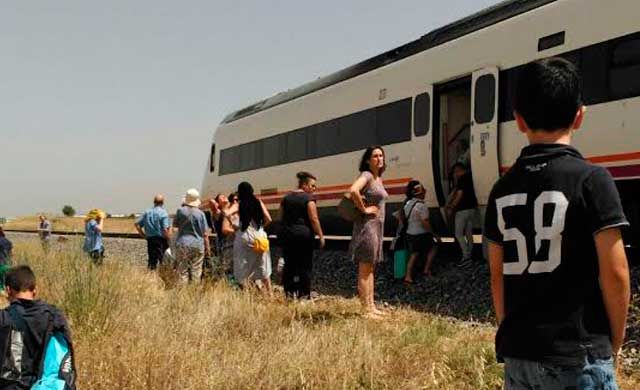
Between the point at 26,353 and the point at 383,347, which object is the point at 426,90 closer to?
the point at 383,347

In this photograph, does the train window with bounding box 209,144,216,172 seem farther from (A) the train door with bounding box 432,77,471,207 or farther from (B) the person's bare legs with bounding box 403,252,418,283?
(B) the person's bare legs with bounding box 403,252,418,283

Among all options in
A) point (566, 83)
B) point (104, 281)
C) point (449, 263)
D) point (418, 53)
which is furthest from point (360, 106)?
point (566, 83)

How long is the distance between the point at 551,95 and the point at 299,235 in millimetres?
6012

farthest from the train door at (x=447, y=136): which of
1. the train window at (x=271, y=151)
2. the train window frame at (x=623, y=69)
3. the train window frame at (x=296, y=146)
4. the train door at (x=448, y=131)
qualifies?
the train window at (x=271, y=151)

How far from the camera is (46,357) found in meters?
3.97

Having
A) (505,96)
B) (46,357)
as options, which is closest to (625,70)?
(505,96)

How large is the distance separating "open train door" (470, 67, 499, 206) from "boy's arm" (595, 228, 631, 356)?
26.1 ft

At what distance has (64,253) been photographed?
9.77 metres

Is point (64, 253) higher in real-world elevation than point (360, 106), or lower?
lower

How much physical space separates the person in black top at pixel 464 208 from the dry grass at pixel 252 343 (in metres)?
2.78

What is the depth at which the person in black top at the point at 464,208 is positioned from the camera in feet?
34.3

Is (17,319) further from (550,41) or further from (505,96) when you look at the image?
(505,96)

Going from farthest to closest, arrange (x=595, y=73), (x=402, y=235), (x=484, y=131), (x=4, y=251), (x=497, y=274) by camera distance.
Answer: (x=4, y=251) → (x=402, y=235) → (x=484, y=131) → (x=595, y=73) → (x=497, y=274)

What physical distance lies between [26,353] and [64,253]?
610 cm
